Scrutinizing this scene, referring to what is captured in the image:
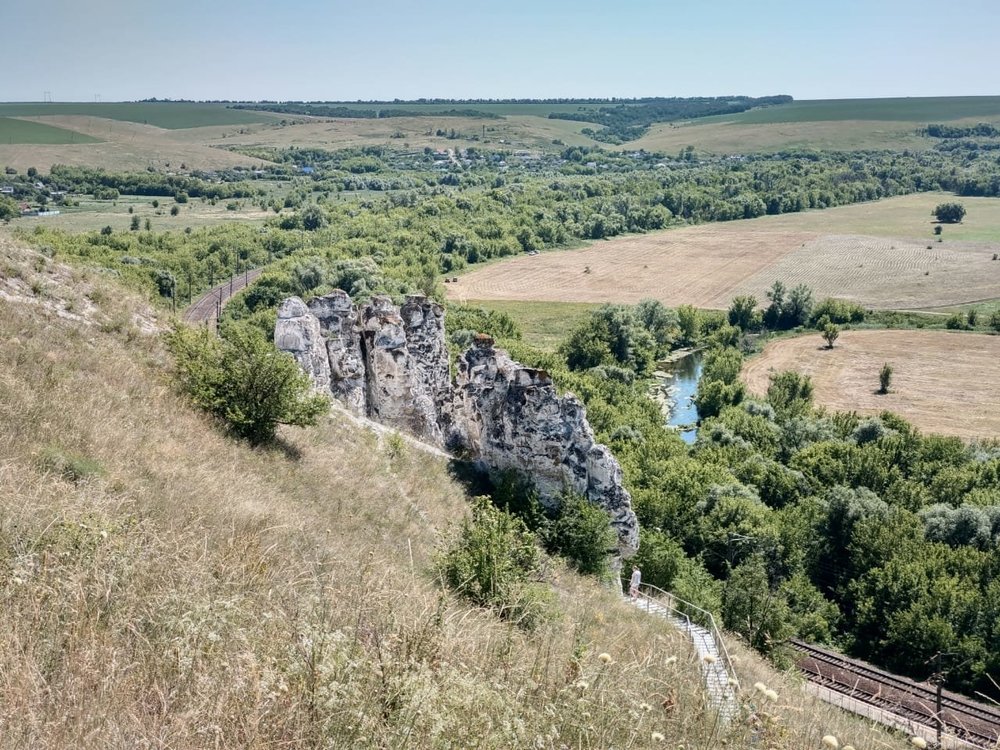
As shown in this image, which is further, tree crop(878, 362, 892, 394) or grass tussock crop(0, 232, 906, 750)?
tree crop(878, 362, 892, 394)

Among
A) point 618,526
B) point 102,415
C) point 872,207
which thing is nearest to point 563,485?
point 618,526

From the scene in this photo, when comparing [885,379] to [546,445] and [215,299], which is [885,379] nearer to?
[546,445]

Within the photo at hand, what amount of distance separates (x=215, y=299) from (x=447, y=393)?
43.1 m

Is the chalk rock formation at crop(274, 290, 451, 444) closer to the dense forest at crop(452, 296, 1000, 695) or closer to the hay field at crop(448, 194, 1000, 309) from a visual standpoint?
the dense forest at crop(452, 296, 1000, 695)

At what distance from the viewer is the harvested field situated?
2064 inches

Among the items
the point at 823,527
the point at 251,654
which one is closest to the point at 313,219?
the point at 823,527

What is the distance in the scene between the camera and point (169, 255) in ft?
227

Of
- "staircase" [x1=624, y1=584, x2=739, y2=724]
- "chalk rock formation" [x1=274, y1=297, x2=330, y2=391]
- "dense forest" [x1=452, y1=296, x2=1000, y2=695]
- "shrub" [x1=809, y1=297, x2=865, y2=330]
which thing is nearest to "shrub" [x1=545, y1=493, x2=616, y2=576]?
"staircase" [x1=624, y1=584, x2=739, y2=724]

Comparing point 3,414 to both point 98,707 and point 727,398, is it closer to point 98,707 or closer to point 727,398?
point 98,707

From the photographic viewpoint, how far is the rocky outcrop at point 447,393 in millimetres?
19141

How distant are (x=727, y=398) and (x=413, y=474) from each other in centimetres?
3788

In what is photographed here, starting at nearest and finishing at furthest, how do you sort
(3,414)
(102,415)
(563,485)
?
(3,414) < (102,415) < (563,485)

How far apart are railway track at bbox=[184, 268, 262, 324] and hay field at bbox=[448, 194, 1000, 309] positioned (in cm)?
2004

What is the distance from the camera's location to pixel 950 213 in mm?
123062
